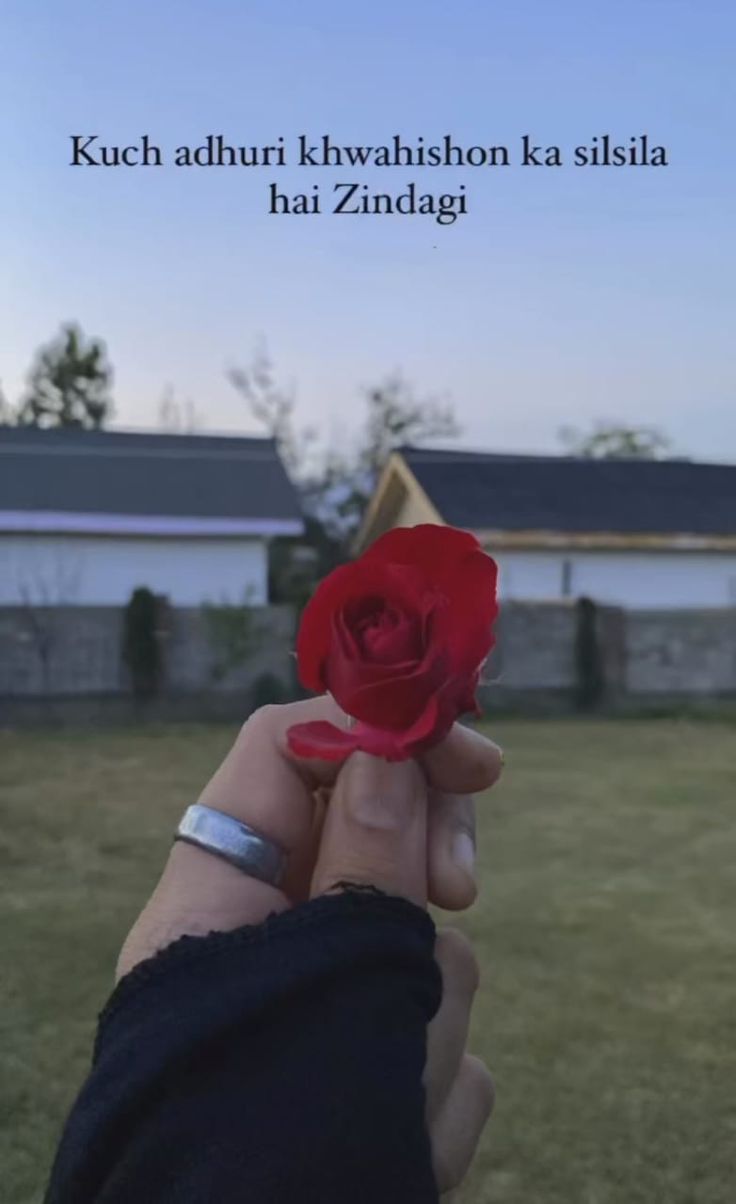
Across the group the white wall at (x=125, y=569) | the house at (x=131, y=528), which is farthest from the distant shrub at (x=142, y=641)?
the white wall at (x=125, y=569)

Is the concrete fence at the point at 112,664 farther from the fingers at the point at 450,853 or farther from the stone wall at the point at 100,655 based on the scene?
the fingers at the point at 450,853

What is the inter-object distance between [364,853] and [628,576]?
16.1m

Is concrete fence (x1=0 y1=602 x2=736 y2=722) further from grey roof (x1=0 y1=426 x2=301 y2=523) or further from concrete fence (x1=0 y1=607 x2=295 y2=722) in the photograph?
grey roof (x1=0 y1=426 x2=301 y2=523)

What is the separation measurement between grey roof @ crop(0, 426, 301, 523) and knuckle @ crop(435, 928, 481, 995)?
14780mm

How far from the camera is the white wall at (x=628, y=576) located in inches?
635

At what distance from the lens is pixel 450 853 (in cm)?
81

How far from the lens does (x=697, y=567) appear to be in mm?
16781

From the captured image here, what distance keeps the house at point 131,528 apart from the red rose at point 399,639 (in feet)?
44.2

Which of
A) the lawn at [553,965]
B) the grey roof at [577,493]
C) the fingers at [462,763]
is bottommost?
the lawn at [553,965]

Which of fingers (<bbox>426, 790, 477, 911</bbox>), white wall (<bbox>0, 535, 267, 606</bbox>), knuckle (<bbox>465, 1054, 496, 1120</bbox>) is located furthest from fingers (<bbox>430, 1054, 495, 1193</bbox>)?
white wall (<bbox>0, 535, 267, 606</bbox>)

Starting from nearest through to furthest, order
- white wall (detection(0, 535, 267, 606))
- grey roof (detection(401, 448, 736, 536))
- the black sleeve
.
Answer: the black sleeve → white wall (detection(0, 535, 267, 606)) → grey roof (detection(401, 448, 736, 536))

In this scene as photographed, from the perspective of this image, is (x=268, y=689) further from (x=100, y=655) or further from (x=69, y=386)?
(x=69, y=386)

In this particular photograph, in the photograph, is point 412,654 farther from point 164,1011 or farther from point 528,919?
point 528,919

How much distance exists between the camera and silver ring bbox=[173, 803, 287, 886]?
2.50 feet
